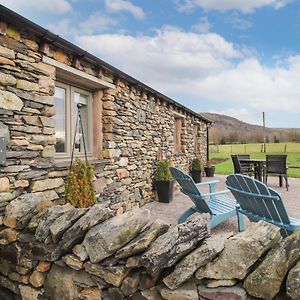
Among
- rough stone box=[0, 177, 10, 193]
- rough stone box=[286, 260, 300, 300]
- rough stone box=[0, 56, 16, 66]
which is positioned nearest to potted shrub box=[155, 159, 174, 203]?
rough stone box=[0, 177, 10, 193]

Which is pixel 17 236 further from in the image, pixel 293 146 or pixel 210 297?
pixel 293 146

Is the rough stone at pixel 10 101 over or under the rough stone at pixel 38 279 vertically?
over

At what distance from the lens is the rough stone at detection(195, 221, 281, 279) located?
1.67 m

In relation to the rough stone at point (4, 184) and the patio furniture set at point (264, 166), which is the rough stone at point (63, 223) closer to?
the rough stone at point (4, 184)

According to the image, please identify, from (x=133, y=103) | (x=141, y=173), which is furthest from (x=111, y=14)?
(x=141, y=173)

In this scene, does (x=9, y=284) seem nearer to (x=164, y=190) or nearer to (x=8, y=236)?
(x=8, y=236)

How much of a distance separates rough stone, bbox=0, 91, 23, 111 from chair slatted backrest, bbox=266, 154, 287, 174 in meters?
7.11

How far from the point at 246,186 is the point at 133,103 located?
3005 mm

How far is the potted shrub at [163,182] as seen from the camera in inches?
256

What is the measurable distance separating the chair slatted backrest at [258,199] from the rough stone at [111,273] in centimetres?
173

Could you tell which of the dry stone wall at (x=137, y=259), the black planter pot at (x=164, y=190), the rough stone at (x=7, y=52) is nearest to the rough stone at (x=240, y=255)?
the dry stone wall at (x=137, y=259)

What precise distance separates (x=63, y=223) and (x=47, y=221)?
0.20 metres

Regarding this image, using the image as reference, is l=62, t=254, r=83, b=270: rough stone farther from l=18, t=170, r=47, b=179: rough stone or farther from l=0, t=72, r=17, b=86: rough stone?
l=0, t=72, r=17, b=86: rough stone

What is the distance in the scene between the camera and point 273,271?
1593 mm
